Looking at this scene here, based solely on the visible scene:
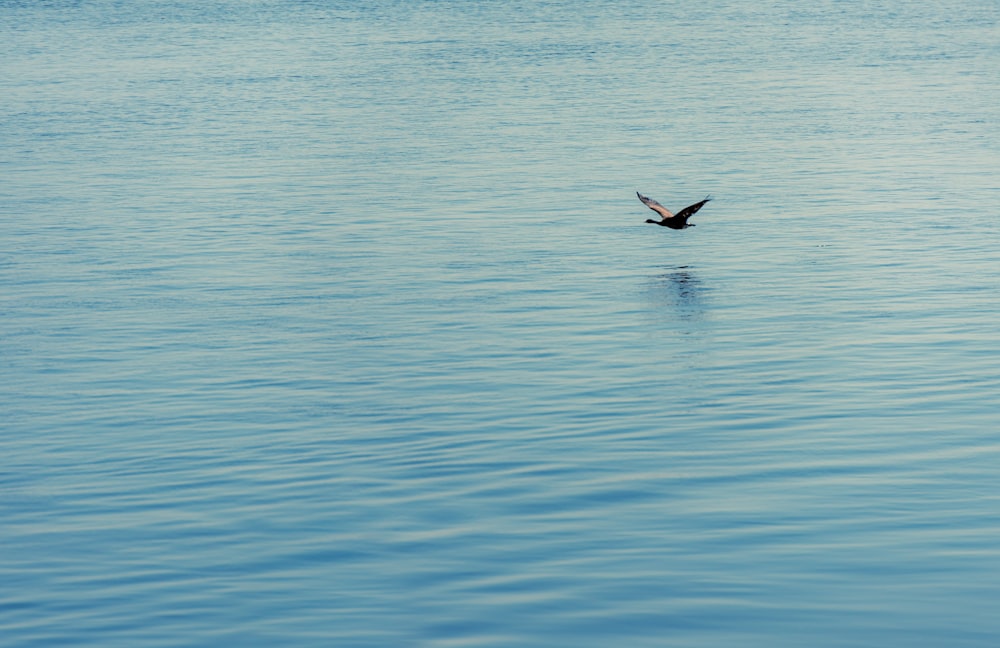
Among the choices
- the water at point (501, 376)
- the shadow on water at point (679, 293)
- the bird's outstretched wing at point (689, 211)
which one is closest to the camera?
the water at point (501, 376)

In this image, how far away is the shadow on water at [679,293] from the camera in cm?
2331

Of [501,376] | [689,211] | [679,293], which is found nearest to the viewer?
[501,376]

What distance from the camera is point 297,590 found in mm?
12711

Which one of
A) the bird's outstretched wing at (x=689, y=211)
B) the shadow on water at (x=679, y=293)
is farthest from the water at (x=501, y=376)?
the bird's outstretched wing at (x=689, y=211)

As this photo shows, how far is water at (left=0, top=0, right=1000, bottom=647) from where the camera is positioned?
12531 mm

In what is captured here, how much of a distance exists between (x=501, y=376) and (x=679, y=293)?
5795 mm

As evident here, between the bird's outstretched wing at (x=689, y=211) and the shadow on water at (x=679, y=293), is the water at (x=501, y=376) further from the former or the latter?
the bird's outstretched wing at (x=689, y=211)

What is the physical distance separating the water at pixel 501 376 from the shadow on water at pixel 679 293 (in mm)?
92

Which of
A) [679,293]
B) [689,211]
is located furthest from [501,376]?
[689,211]

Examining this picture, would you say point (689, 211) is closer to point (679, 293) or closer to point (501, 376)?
point (679, 293)

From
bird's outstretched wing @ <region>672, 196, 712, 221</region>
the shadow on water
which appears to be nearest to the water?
the shadow on water

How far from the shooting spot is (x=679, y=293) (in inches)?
974

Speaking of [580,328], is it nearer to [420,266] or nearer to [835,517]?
[420,266]

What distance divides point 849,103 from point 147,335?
3087 centimetres
